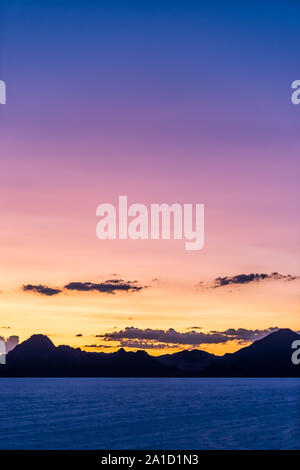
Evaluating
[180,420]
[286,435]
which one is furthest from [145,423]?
[286,435]

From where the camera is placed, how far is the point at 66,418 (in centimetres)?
7269

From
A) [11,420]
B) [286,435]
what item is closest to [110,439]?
[286,435]

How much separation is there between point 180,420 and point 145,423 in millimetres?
5781
